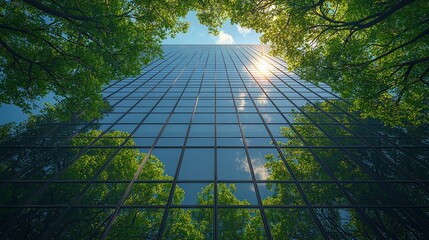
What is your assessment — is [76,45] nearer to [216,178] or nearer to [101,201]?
→ [101,201]

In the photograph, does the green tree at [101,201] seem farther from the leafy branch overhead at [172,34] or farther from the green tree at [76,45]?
the leafy branch overhead at [172,34]

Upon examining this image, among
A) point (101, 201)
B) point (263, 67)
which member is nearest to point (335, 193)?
point (101, 201)

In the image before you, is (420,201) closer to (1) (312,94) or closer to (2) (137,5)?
(1) (312,94)

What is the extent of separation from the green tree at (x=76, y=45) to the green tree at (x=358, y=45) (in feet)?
11.7

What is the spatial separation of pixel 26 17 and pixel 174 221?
402 inches

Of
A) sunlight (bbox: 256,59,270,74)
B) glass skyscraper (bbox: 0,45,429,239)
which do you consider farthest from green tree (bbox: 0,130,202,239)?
sunlight (bbox: 256,59,270,74)

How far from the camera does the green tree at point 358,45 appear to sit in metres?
8.52

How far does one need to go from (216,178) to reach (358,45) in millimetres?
9245

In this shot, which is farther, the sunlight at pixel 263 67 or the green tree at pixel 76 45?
the sunlight at pixel 263 67

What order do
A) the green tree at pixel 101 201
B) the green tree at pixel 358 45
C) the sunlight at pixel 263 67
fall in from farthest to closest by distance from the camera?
the sunlight at pixel 263 67
the green tree at pixel 358 45
the green tree at pixel 101 201

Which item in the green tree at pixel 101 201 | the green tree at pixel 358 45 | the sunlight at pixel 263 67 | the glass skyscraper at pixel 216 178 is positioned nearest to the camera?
the green tree at pixel 101 201

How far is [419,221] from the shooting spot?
6070 millimetres

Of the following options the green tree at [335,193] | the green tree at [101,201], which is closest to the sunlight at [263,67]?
the green tree at [335,193]

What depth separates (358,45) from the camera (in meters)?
9.91
